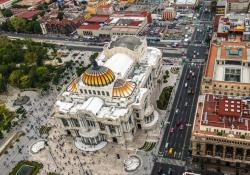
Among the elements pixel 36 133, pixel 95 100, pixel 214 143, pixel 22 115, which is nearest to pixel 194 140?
pixel 214 143

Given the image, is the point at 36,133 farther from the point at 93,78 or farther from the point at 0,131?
the point at 93,78

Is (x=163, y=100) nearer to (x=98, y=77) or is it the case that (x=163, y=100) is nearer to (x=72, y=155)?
(x=98, y=77)

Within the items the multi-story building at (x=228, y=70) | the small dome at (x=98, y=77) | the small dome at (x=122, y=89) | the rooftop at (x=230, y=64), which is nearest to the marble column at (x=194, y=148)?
the multi-story building at (x=228, y=70)

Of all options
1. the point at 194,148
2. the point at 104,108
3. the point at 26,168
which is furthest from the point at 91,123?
the point at 194,148

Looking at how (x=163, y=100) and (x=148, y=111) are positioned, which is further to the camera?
(x=163, y=100)

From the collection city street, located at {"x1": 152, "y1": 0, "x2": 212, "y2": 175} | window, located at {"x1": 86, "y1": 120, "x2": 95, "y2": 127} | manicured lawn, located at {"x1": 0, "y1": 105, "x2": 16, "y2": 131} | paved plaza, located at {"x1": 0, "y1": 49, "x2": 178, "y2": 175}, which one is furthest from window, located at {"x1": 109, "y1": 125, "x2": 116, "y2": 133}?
manicured lawn, located at {"x1": 0, "y1": 105, "x2": 16, "y2": 131}
